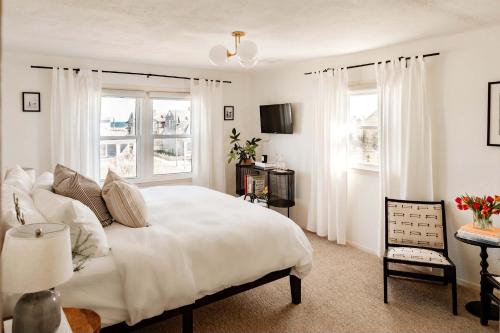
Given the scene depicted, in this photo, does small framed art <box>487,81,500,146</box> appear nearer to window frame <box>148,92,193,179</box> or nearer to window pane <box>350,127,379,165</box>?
window pane <box>350,127,379,165</box>

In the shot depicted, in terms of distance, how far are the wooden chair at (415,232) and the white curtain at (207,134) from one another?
2903mm

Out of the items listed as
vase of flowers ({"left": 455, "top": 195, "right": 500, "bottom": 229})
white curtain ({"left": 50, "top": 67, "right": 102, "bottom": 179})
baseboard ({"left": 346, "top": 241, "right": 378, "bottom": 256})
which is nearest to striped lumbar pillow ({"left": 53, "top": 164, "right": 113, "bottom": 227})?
white curtain ({"left": 50, "top": 67, "right": 102, "bottom": 179})

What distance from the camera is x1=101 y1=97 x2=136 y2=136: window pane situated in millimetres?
5074

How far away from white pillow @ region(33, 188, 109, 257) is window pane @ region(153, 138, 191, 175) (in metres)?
3.20

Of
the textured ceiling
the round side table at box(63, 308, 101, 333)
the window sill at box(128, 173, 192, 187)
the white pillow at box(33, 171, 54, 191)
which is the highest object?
the textured ceiling

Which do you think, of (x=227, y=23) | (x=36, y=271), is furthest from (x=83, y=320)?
(x=227, y=23)

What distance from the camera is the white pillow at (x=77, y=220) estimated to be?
7.11 ft

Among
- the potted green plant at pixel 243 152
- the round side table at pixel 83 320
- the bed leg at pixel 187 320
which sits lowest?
the bed leg at pixel 187 320

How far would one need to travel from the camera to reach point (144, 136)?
538cm

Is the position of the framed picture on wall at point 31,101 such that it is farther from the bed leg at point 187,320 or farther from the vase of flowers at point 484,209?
the vase of flowers at point 484,209

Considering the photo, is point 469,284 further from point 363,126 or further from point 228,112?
point 228,112

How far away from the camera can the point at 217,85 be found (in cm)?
577

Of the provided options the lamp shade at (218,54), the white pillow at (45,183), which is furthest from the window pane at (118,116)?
the lamp shade at (218,54)

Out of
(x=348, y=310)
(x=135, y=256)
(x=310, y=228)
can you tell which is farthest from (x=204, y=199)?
(x=310, y=228)
